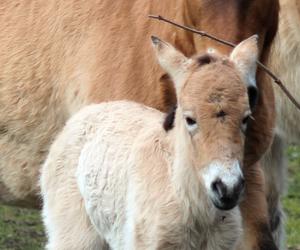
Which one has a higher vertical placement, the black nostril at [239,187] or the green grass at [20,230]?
the black nostril at [239,187]

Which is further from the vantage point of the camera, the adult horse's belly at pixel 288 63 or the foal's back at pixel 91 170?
the adult horse's belly at pixel 288 63

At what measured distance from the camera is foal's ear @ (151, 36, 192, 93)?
604 centimetres

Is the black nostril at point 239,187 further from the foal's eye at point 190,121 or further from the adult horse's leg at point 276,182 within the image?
the adult horse's leg at point 276,182

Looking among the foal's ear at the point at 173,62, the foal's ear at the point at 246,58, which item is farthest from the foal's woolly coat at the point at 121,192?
the foal's ear at the point at 246,58

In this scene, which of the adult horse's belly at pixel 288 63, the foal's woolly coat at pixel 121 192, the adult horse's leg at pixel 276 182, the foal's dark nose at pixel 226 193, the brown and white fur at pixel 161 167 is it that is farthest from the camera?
→ the adult horse's belly at pixel 288 63

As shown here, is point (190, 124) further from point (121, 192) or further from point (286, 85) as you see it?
point (286, 85)

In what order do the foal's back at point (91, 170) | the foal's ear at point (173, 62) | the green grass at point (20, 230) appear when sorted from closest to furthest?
the foal's ear at point (173, 62) → the foal's back at point (91, 170) → the green grass at point (20, 230)

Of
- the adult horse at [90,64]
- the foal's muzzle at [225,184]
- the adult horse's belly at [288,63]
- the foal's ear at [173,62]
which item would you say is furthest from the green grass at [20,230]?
the foal's muzzle at [225,184]

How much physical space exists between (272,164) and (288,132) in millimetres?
216

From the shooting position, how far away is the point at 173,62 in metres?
6.08

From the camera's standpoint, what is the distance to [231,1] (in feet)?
22.4

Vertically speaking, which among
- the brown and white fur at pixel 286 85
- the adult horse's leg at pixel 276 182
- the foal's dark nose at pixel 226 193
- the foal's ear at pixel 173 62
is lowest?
the adult horse's leg at pixel 276 182

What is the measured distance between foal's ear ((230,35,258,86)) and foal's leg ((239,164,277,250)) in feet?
3.15

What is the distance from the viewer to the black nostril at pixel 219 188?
559 cm
